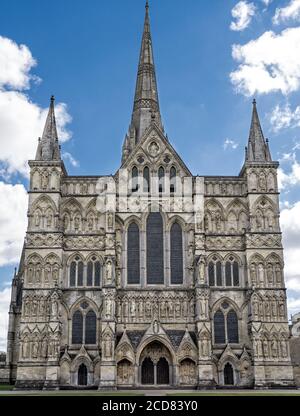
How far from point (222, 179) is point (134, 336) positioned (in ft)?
53.8

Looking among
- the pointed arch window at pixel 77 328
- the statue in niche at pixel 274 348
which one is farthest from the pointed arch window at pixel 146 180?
the statue in niche at pixel 274 348

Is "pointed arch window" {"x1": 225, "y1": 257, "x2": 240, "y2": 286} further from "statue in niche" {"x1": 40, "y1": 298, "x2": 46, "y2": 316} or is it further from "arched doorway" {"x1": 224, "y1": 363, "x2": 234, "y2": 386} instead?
"statue in niche" {"x1": 40, "y1": 298, "x2": 46, "y2": 316}

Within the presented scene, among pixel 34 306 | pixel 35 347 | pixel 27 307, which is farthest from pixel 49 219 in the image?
pixel 35 347

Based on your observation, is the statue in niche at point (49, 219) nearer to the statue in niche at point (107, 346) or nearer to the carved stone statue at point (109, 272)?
the carved stone statue at point (109, 272)

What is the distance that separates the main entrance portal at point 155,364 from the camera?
4584 cm

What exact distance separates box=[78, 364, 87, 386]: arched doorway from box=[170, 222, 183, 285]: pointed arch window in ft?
33.9

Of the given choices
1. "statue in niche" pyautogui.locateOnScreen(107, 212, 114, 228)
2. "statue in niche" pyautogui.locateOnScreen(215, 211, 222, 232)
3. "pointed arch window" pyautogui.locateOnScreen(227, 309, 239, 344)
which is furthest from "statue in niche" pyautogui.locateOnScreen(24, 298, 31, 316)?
"statue in niche" pyautogui.locateOnScreen(215, 211, 222, 232)

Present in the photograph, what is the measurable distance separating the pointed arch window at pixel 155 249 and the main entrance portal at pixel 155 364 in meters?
5.67

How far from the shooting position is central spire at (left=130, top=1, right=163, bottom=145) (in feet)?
206

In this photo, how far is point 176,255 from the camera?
4953 centimetres

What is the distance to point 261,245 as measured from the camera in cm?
4906

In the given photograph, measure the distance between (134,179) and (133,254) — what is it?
701 centimetres
